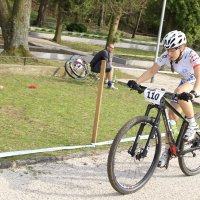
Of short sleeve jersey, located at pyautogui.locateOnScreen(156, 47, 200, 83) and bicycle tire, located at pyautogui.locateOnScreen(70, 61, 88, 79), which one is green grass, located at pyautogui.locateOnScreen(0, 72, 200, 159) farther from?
short sleeve jersey, located at pyautogui.locateOnScreen(156, 47, 200, 83)

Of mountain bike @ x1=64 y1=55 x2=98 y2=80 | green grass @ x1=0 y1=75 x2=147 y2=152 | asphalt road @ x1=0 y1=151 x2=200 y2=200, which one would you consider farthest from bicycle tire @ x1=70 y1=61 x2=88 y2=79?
asphalt road @ x1=0 y1=151 x2=200 y2=200

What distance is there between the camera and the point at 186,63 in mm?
5172

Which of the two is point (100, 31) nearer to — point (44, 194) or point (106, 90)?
point (106, 90)

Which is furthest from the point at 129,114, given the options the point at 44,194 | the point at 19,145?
the point at 44,194

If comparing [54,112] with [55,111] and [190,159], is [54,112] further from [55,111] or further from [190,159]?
[190,159]

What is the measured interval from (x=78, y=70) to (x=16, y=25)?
2849 mm

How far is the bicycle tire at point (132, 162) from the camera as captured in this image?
4594 millimetres

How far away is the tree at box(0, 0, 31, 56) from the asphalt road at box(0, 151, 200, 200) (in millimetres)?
9851

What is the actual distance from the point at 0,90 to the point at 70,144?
14.1 ft

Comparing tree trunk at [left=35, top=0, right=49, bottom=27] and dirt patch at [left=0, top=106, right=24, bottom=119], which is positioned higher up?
tree trunk at [left=35, top=0, right=49, bottom=27]

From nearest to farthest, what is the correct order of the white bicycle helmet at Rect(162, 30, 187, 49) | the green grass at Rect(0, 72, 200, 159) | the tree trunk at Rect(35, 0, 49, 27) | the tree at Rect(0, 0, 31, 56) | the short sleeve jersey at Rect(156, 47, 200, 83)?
Answer: the white bicycle helmet at Rect(162, 30, 187, 49)
the short sleeve jersey at Rect(156, 47, 200, 83)
the green grass at Rect(0, 72, 200, 159)
the tree at Rect(0, 0, 31, 56)
the tree trunk at Rect(35, 0, 49, 27)

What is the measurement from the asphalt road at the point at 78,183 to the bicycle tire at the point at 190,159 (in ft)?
0.33

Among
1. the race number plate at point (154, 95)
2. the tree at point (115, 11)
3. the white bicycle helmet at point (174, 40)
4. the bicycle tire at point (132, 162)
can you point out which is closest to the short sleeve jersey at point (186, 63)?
the white bicycle helmet at point (174, 40)

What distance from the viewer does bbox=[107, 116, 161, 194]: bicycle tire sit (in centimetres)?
459
